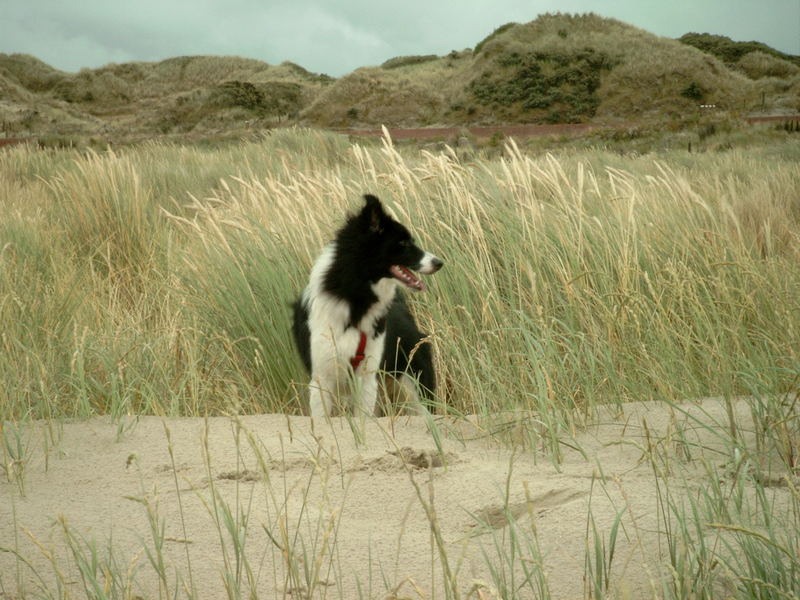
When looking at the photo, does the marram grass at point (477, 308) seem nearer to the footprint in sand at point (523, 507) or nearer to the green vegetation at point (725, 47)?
the footprint in sand at point (523, 507)

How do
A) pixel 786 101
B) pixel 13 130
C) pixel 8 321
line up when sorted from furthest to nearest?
pixel 13 130 < pixel 786 101 < pixel 8 321

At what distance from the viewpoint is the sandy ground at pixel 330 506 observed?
1855mm

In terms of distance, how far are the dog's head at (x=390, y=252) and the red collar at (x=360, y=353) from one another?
1.09ft

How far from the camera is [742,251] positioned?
199 inches

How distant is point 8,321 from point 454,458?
3.13 meters

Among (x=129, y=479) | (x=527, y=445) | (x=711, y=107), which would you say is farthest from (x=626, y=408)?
(x=711, y=107)

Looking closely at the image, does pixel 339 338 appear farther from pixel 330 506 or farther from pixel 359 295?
pixel 330 506

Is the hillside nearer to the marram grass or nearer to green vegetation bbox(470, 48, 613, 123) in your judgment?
green vegetation bbox(470, 48, 613, 123)

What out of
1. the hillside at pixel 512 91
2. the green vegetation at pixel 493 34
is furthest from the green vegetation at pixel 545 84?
the green vegetation at pixel 493 34

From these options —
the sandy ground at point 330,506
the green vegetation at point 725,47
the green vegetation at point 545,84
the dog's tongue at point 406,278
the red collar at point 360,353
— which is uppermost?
the green vegetation at point 725,47

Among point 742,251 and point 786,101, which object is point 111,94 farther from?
point 742,251

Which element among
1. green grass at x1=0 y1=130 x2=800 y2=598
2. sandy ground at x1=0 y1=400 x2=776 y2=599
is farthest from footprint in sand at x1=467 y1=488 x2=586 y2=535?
green grass at x1=0 y1=130 x2=800 y2=598

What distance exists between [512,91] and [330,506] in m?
36.8

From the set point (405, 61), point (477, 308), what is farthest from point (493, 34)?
point (477, 308)
